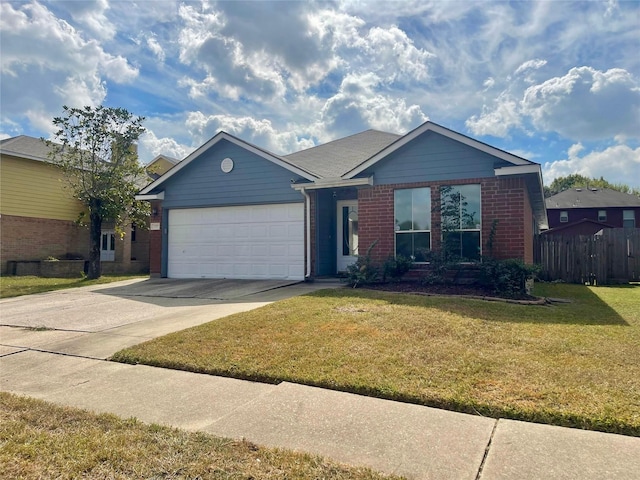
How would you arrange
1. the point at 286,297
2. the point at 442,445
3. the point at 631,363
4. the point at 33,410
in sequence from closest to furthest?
the point at 442,445 < the point at 33,410 < the point at 631,363 < the point at 286,297

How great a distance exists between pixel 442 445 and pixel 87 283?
14.9 m

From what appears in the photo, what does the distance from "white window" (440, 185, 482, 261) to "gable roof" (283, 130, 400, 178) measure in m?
3.45

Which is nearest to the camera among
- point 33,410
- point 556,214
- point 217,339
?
point 33,410

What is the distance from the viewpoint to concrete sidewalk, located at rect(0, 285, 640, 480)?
268 centimetres

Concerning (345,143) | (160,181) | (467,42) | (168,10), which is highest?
(168,10)

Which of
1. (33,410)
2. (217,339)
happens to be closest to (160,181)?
(217,339)

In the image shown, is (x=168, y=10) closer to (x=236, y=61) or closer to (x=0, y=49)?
(x=236, y=61)

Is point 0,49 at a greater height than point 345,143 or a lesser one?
greater

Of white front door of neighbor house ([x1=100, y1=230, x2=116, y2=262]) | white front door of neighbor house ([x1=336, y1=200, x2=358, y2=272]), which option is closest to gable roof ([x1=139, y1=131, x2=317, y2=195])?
white front door of neighbor house ([x1=336, y1=200, x2=358, y2=272])

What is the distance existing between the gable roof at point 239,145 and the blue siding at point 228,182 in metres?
0.14

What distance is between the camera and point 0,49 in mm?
14906

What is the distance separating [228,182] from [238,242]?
80.0 inches

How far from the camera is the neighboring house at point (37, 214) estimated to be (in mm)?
18609

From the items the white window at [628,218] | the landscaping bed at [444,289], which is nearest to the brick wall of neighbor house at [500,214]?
the landscaping bed at [444,289]
